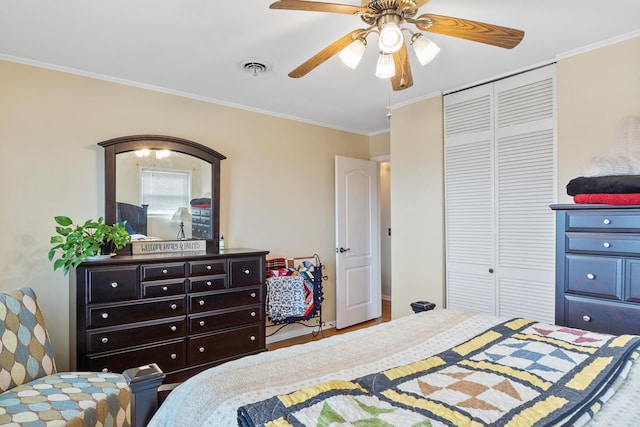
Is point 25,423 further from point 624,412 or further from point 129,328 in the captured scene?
point 624,412

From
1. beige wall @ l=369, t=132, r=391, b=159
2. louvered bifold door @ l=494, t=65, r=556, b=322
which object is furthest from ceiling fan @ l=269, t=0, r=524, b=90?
beige wall @ l=369, t=132, r=391, b=159

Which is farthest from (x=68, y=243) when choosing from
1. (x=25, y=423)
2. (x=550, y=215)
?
(x=550, y=215)

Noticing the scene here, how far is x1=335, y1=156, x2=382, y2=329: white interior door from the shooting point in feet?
14.2

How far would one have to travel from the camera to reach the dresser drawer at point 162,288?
2.68 meters

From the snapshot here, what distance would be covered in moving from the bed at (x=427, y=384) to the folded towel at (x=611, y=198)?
0.80m

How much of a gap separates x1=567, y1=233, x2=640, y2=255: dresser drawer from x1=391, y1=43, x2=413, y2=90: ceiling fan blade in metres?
1.29

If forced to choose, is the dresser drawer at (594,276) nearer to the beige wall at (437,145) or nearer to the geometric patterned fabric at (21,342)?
the beige wall at (437,145)

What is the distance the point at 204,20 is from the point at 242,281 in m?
1.98

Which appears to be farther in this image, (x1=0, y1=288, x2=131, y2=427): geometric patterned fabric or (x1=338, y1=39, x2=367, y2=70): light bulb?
(x1=338, y1=39, x2=367, y2=70): light bulb

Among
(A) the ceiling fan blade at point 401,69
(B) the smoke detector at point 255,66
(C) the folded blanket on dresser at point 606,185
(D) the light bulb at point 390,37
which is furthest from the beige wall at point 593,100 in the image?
(B) the smoke detector at point 255,66

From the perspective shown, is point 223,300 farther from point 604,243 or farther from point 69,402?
point 604,243

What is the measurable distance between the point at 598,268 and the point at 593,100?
119cm

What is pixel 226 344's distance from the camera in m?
3.04

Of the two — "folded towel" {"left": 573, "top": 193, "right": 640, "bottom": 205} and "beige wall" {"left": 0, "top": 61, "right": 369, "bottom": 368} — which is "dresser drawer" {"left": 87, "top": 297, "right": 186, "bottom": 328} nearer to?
"beige wall" {"left": 0, "top": 61, "right": 369, "bottom": 368}
